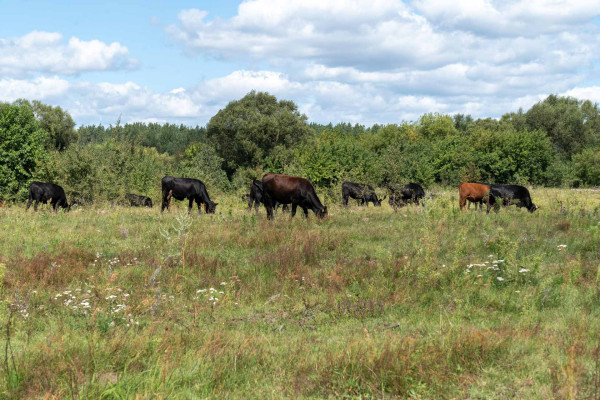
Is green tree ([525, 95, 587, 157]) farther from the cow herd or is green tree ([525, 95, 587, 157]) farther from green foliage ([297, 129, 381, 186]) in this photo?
the cow herd

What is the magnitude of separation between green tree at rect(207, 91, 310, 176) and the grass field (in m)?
52.1

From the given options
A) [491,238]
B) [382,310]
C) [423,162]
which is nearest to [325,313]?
[382,310]

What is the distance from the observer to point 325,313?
693cm

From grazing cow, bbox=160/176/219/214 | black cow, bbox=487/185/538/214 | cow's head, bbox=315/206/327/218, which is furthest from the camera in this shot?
grazing cow, bbox=160/176/219/214

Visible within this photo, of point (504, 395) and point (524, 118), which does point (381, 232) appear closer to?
point (504, 395)

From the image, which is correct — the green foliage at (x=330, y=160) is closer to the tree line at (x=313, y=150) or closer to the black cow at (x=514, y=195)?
the tree line at (x=313, y=150)

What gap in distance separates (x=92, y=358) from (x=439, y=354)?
351 cm

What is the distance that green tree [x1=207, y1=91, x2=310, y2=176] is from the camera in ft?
210

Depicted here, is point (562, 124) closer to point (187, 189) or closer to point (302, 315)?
point (187, 189)

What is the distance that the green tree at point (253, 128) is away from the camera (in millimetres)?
64125

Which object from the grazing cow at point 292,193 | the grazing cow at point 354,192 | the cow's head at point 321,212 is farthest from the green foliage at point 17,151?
the cow's head at point 321,212

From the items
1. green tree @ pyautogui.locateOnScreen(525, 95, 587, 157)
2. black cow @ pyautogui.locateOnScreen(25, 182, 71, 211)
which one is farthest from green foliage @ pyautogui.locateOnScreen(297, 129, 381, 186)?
black cow @ pyautogui.locateOnScreen(25, 182, 71, 211)

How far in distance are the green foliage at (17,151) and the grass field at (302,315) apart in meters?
39.1

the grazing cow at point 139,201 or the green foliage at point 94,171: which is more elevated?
the green foliage at point 94,171
